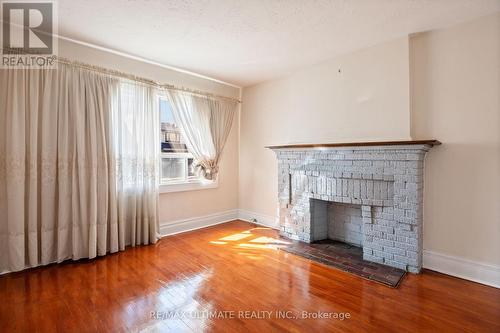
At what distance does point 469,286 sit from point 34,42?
5.13 m

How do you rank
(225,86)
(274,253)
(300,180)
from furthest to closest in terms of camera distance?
(225,86), (300,180), (274,253)

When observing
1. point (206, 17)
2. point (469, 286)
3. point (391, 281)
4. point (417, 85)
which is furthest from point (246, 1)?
point (469, 286)

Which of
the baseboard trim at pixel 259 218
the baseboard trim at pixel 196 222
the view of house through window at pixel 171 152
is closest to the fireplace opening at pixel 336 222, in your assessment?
the baseboard trim at pixel 259 218

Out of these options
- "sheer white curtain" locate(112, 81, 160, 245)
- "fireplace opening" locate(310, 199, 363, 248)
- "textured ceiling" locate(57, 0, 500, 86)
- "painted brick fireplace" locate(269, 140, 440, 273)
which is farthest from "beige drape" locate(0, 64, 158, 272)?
"fireplace opening" locate(310, 199, 363, 248)

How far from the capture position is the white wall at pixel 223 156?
123 inches

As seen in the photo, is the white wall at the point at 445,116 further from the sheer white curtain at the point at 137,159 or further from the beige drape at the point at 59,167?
the beige drape at the point at 59,167

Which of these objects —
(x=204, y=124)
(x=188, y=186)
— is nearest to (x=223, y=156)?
(x=204, y=124)

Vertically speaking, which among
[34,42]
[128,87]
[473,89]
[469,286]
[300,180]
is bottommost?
[469,286]

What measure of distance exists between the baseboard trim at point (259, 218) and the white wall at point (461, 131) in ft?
7.25

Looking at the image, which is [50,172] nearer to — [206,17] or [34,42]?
[34,42]

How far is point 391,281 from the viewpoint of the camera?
2447mm

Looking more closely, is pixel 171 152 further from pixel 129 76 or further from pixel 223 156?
pixel 129 76

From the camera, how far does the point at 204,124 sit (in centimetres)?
429

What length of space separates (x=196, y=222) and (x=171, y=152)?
1269mm
